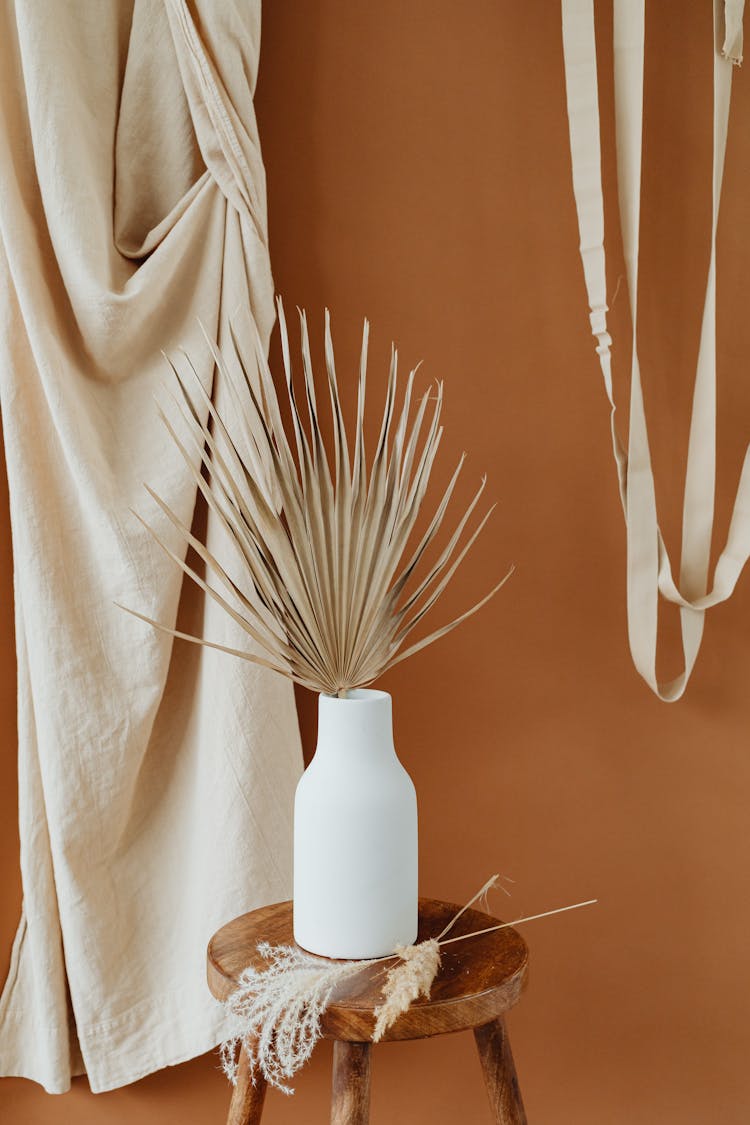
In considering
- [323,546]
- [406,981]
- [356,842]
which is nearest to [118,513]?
[323,546]

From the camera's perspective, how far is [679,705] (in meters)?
1.26

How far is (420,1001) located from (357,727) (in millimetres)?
223

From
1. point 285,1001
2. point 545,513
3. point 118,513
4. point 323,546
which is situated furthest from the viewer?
point 545,513

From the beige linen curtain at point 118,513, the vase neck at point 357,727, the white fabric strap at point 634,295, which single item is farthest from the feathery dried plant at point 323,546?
the white fabric strap at point 634,295

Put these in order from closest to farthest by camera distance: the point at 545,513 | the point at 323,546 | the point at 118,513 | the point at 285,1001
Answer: the point at 285,1001 < the point at 323,546 < the point at 118,513 < the point at 545,513

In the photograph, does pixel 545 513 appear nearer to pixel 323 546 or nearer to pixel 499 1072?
pixel 323 546

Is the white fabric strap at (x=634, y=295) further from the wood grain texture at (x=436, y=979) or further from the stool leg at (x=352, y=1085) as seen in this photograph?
the stool leg at (x=352, y=1085)

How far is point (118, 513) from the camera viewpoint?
1.09 m

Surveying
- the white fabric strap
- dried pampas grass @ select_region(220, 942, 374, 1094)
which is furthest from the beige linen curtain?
the white fabric strap

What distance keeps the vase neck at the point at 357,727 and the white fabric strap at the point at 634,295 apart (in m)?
0.41

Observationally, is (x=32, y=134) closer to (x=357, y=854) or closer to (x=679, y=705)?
(x=357, y=854)

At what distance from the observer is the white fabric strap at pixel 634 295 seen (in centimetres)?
112

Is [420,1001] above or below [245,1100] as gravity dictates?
above

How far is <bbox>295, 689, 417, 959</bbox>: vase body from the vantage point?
2.78 feet
